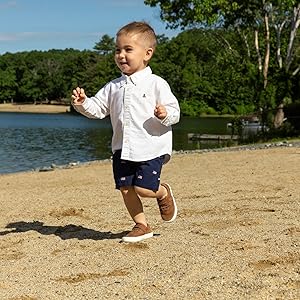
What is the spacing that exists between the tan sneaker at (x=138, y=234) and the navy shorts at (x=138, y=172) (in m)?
0.36

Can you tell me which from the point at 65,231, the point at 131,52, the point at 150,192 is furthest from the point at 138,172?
the point at 65,231

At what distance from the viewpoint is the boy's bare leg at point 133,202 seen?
5.04 m

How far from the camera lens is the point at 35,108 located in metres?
111

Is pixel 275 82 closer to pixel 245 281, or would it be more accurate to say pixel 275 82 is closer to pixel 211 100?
pixel 245 281

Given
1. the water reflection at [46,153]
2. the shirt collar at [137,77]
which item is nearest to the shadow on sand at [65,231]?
the shirt collar at [137,77]

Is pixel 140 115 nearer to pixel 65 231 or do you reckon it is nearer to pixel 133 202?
pixel 133 202

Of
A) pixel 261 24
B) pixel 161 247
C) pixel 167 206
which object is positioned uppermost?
pixel 261 24

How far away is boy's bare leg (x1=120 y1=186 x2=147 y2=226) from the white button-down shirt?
0.34 m

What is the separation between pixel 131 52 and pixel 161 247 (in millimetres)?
1475

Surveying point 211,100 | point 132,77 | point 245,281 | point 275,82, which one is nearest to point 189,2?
point 275,82

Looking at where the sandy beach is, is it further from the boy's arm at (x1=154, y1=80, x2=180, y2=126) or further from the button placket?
the boy's arm at (x1=154, y1=80, x2=180, y2=126)

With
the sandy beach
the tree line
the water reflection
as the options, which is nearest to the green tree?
the tree line

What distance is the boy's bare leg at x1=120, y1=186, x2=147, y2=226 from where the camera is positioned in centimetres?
504

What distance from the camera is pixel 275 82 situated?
86.3ft
